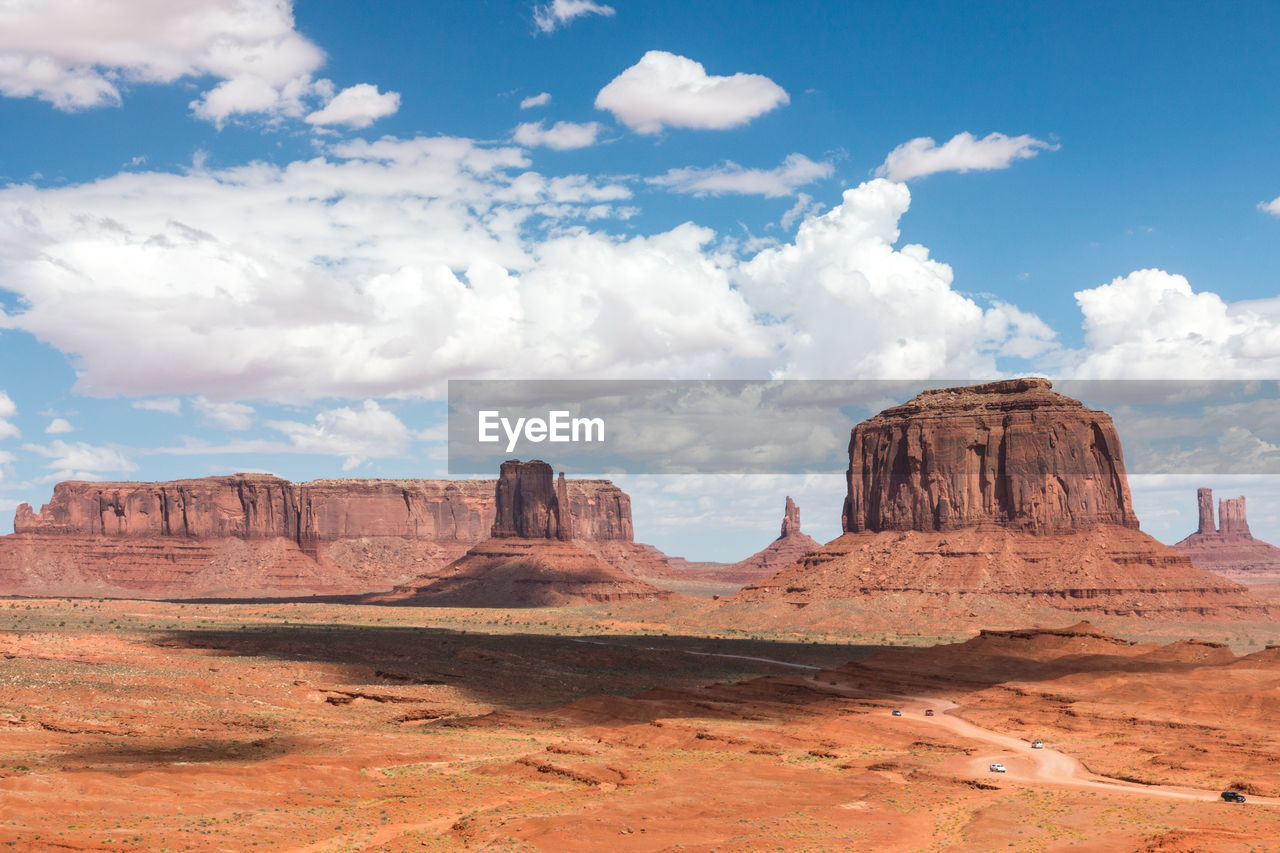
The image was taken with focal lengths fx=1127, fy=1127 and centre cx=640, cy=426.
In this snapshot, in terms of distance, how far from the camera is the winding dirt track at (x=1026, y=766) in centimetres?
3625

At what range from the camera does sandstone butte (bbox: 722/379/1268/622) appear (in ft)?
348

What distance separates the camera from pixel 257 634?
83875 mm

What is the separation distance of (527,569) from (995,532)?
74.2 m

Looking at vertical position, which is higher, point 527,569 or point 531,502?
point 531,502

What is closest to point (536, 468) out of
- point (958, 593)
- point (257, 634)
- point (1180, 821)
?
point (958, 593)

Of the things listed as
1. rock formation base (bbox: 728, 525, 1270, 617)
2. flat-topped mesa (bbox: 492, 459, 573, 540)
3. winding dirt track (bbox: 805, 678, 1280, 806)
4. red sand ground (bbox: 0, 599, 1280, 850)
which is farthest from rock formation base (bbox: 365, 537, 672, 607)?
winding dirt track (bbox: 805, 678, 1280, 806)

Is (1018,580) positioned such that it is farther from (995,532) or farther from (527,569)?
(527,569)

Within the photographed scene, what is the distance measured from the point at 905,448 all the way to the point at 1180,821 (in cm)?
9556

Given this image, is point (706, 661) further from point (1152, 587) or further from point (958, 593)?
point (1152, 587)

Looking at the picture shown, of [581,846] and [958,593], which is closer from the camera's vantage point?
[581,846]

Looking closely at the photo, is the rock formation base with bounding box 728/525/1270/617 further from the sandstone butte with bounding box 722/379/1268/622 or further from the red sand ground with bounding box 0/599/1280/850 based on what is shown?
the red sand ground with bounding box 0/599/1280/850

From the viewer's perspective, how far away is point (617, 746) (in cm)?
4319

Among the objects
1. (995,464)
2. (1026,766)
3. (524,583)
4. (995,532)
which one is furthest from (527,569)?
(1026,766)

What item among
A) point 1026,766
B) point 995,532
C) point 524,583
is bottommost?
point 1026,766
